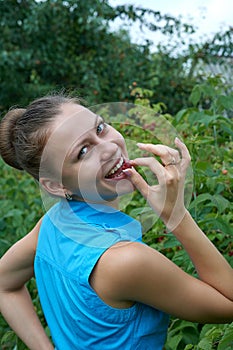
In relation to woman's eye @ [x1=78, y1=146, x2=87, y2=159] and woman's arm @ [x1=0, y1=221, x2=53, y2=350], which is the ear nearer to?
woman's eye @ [x1=78, y1=146, x2=87, y2=159]

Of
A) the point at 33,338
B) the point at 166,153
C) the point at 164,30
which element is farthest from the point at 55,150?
the point at 164,30

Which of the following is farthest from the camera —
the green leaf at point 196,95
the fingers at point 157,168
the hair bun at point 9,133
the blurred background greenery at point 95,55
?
the blurred background greenery at point 95,55

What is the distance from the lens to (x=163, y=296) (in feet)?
4.43

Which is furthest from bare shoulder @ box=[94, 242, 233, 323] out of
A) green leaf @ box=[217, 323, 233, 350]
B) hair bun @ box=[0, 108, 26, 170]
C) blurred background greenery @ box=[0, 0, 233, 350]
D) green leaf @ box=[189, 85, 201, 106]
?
blurred background greenery @ box=[0, 0, 233, 350]

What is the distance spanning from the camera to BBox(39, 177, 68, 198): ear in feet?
4.81

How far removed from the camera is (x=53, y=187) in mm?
1477

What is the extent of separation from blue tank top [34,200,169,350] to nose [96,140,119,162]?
0.53 ft

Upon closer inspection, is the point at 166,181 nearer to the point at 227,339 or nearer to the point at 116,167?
the point at 116,167

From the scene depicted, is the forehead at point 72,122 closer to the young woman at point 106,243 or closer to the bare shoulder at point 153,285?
the young woman at point 106,243

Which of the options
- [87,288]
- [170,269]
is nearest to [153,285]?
[170,269]

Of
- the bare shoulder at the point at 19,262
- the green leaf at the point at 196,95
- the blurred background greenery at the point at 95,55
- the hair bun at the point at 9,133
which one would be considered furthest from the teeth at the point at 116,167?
the blurred background greenery at the point at 95,55

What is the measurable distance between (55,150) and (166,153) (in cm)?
25

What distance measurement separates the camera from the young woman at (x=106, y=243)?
Result: 1335mm

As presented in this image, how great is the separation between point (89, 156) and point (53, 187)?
16 cm
